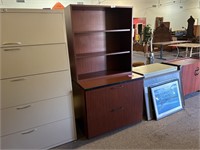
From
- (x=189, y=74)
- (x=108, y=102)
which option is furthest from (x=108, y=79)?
(x=189, y=74)

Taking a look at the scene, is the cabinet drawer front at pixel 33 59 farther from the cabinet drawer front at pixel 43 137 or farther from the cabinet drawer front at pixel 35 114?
the cabinet drawer front at pixel 43 137

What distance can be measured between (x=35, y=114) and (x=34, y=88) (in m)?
0.30

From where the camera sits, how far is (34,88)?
1.81 m

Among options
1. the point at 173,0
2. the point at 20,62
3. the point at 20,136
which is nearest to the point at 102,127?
the point at 20,136

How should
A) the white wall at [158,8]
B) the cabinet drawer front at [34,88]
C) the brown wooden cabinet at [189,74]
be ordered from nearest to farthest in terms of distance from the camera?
the cabinet drawer front at [34,88]
the brown wooden cabinet at [189,74]
the white wall at [158,8]

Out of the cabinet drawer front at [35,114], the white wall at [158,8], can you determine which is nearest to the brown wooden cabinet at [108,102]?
the cabinet drawer front at [35,114]

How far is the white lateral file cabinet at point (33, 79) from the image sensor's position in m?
1.63

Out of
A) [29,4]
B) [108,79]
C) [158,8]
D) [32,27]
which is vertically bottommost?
[108,79]

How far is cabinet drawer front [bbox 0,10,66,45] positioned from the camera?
158 centimetres

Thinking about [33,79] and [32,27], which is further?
[33,79]

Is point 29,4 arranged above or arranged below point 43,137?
above

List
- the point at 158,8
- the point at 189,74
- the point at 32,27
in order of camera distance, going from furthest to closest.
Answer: the point at 158,8
the point at 189,74
the point at 32,27

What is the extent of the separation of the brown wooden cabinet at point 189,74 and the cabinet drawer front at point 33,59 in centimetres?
216

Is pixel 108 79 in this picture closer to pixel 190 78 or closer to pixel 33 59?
pixel 33 59
